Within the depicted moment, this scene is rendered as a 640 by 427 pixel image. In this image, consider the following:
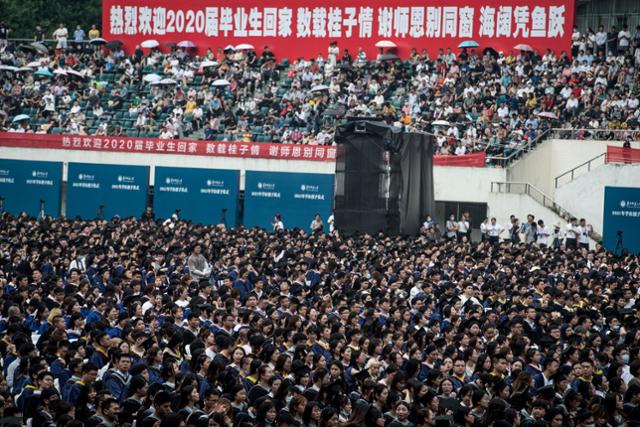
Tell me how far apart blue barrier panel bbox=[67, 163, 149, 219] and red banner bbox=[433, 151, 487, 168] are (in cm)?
988

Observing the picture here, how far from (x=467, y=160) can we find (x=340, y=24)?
11.2 m

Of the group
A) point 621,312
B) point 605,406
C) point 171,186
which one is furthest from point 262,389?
point 171,186

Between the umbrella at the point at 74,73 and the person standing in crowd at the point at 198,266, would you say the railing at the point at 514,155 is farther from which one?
the umbrella at the point at 74,73

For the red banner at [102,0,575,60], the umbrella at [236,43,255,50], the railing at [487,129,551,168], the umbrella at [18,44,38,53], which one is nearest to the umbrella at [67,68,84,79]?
the red banner at [102,0,575,60]

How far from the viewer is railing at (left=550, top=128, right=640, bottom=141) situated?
35.8 m

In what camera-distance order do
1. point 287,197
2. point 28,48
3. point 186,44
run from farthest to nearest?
1. point 28,48
2. point 186,44
3. point 287,197

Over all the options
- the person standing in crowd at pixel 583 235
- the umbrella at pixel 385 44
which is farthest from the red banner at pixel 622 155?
the umbrella at pixel 385 44

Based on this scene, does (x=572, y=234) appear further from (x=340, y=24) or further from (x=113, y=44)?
(x=113, y=44)

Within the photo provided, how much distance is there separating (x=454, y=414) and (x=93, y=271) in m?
10.2

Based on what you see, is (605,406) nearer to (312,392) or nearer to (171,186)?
(312,392)

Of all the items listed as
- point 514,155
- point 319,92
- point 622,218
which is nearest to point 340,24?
point 319,92

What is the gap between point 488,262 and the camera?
24344 millimetres

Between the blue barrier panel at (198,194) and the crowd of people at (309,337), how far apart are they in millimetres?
13075

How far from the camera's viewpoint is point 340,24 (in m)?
44.3
